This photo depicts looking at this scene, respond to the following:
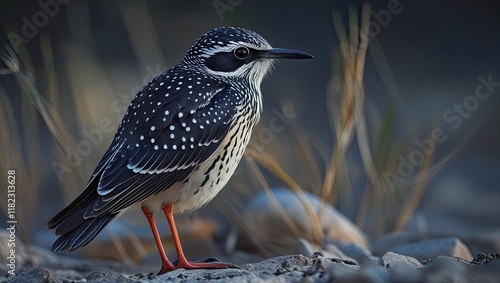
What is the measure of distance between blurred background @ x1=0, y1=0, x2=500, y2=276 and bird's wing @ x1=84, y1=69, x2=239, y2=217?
5.45 ft

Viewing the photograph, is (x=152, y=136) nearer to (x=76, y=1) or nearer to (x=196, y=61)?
(x=196, y=61)

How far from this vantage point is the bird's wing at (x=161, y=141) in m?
6.53

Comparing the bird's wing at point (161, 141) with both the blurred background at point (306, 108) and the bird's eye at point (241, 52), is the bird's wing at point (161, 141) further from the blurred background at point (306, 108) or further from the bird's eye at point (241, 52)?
the blurred background at point (306, 108)

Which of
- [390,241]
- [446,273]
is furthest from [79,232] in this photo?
[390,241]

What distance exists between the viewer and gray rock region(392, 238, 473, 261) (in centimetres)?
768

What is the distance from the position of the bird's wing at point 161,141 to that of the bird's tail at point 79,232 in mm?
83

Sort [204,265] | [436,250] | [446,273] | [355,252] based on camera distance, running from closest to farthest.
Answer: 1. [446,273]
2. [204,265]
3. [436,250]
4. [355,252]

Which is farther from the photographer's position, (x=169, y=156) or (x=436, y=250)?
(x=436, y=250)

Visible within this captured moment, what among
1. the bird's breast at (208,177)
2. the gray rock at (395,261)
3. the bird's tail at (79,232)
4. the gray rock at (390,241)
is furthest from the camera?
the gray rock at (390,241)

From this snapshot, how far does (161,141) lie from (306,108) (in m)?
7.15

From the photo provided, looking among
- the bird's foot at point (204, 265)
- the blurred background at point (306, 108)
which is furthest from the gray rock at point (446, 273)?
the blurred background at point (306, 108)

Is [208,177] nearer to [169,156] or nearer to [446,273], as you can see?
[169,156]

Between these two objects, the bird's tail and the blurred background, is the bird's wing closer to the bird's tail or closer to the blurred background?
the bird's tail

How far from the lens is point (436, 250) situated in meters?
7.71
